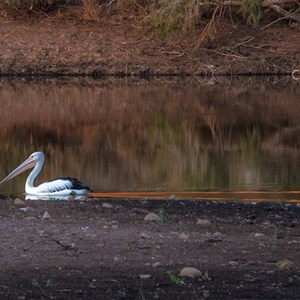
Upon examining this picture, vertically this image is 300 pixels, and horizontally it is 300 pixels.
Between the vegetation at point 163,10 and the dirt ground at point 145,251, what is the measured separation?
1992cm

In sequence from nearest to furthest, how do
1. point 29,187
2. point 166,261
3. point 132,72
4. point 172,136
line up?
point 166,261
point 29,187
point 172,136
point 132,72

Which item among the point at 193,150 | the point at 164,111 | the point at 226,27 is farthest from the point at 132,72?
the point at 193,150

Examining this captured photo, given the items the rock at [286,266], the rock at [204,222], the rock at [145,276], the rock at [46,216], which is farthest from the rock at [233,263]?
the rock at [46,216]

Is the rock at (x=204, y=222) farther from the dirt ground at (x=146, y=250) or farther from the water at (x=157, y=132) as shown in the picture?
the water at (x=157, y=132)

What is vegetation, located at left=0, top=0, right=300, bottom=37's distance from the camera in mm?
29547

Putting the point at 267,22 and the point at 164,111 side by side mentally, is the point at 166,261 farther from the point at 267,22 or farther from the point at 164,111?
the point at 267,22

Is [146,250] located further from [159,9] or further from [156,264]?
[159,9]

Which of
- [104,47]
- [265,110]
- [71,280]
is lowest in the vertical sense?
[71,280]

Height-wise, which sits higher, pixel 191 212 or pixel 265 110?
pixel 265 110

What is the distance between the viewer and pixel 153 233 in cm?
812

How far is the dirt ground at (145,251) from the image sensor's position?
622cm

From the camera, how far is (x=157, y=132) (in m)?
19.8

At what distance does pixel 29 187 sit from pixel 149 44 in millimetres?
19718

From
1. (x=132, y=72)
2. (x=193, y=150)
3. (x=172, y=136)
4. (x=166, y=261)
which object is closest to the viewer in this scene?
(x=166, y=261)
